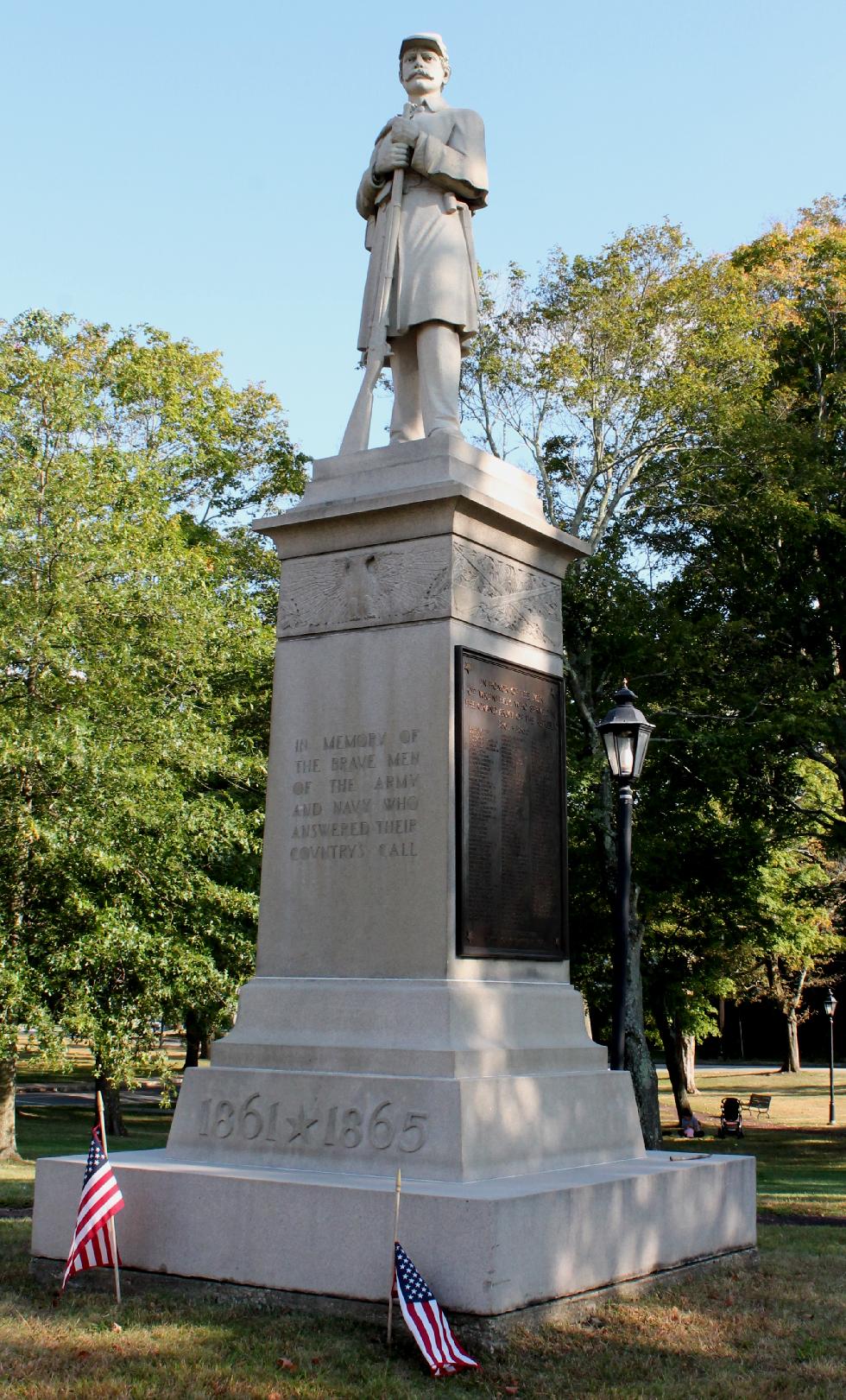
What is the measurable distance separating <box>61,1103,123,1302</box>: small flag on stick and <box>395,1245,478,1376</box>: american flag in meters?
1.79

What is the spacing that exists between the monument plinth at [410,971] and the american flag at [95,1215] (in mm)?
318

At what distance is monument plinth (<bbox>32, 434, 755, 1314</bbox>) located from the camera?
732 centimetres

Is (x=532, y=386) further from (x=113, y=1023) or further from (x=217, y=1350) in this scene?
(x=217, y=1350)

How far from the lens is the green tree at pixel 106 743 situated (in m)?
19.3

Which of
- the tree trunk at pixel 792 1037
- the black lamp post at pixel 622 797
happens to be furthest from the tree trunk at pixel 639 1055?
the tree trunk at pixel 792 1037

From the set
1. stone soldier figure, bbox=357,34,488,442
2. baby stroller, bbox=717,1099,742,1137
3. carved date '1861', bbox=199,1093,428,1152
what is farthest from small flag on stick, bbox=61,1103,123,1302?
baby stroller, bbox=717,1099,742,1137

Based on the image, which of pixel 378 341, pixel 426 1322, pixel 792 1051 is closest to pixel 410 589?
pixel 378 341

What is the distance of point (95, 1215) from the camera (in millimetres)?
7324

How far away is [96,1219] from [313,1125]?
1.30 metres

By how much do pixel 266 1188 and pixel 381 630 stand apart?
3.42 metres

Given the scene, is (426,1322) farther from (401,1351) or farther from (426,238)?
(426,238)

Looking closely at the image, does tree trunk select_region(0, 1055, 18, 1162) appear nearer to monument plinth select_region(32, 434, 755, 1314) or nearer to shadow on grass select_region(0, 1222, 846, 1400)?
monument plinth select_region(32, 434, 755, 1314)

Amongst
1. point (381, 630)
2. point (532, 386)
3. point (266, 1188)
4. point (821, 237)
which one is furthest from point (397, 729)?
point (821, 237)

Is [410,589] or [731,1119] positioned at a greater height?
[410,589]
